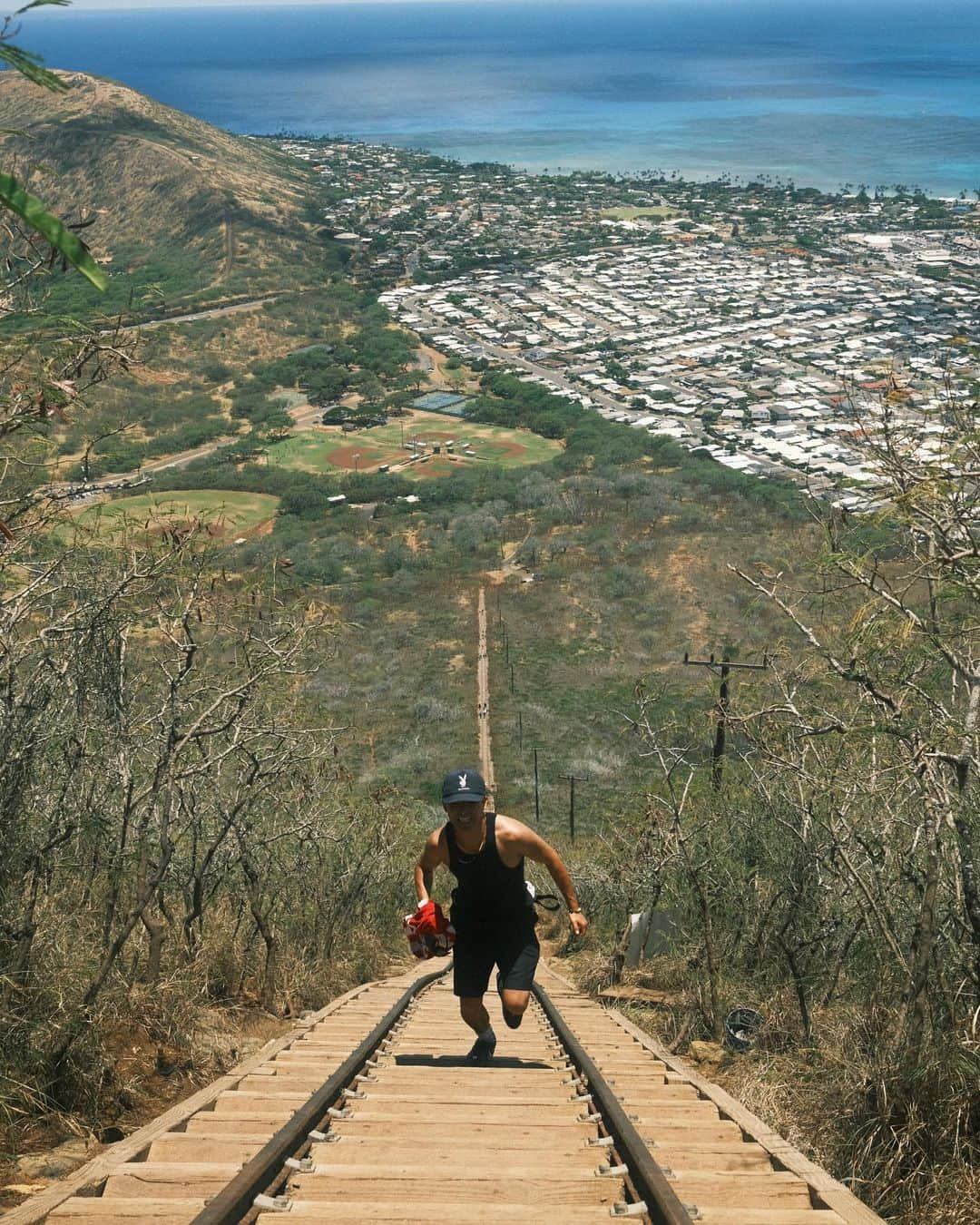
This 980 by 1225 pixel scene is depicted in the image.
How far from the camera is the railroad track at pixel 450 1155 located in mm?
3291

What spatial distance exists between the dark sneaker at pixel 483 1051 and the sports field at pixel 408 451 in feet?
162

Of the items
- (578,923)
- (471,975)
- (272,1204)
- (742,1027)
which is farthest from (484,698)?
(272,1204)

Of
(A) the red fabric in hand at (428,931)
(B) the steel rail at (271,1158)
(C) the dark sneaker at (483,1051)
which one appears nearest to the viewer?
(B) the steel rail at (271,1158)

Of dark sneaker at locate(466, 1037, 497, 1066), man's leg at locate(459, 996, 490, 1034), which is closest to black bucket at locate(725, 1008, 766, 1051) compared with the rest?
dark sneaker at locate(466, 1037, 497, 1066)

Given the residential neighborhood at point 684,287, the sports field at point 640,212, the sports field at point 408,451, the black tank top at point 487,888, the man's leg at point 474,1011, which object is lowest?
the sports field at point 408,451

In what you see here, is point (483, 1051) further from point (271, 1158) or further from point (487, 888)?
point (271, 1158)

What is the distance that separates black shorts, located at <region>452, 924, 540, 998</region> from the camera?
18.0 ft

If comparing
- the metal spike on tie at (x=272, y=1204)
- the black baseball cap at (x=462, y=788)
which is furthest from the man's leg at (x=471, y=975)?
the metal spike on tie at (x=272, y=1204)

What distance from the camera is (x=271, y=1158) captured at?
3.54 metres

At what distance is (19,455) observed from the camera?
5.64m

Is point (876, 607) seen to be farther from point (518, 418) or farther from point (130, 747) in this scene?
point (518, 418)

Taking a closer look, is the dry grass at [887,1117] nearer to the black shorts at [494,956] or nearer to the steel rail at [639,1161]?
the steel rail at [639,1161]

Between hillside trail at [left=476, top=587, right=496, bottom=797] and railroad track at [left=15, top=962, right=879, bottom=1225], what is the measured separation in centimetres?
1847

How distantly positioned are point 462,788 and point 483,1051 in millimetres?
1750
